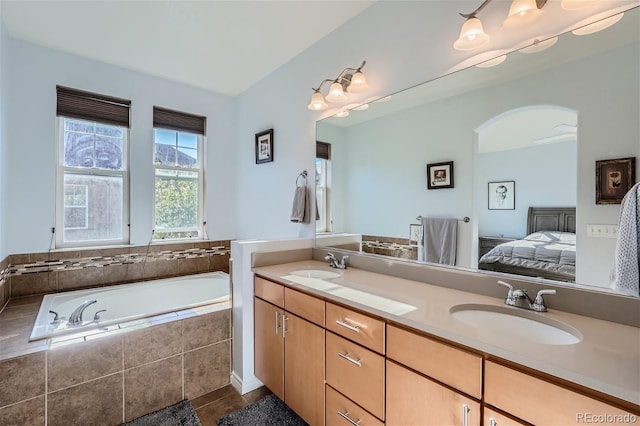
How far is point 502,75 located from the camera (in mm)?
1389

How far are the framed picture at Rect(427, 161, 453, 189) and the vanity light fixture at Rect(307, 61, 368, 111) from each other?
2.47ft

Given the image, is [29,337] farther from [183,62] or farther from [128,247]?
[183,62]

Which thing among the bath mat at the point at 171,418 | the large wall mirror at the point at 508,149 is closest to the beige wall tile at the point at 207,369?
the bath mat at the point at 171,418

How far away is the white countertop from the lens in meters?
0.72

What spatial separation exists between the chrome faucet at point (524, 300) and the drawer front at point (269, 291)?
1160 mm

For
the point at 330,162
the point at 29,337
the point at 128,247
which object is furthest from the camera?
the point at 128,247

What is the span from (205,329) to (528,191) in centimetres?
212

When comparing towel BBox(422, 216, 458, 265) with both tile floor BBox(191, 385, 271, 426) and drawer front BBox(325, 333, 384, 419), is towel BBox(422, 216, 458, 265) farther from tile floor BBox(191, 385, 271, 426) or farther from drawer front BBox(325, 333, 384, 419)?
tile floor BBox(191, 385, 271, 426)

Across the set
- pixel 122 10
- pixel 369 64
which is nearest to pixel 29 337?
pixel 122 10

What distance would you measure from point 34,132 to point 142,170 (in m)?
0.82

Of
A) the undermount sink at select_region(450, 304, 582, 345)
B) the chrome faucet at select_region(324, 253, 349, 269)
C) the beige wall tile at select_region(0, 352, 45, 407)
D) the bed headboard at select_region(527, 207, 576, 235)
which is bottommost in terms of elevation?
the beige wall tile at select_region(0, 352, 45, 407)

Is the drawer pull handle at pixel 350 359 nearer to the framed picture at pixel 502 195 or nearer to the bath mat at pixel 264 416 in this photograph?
the bath mat at pixel 264 416

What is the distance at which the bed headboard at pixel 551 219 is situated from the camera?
1199 millimetres

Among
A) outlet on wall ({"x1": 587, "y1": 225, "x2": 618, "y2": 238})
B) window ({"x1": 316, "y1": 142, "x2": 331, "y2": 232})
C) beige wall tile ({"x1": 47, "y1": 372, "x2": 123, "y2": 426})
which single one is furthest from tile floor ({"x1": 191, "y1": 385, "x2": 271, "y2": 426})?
outlet on wall ({"x1": 587, "y1": 225, "x2": 618, "y2": 238})
